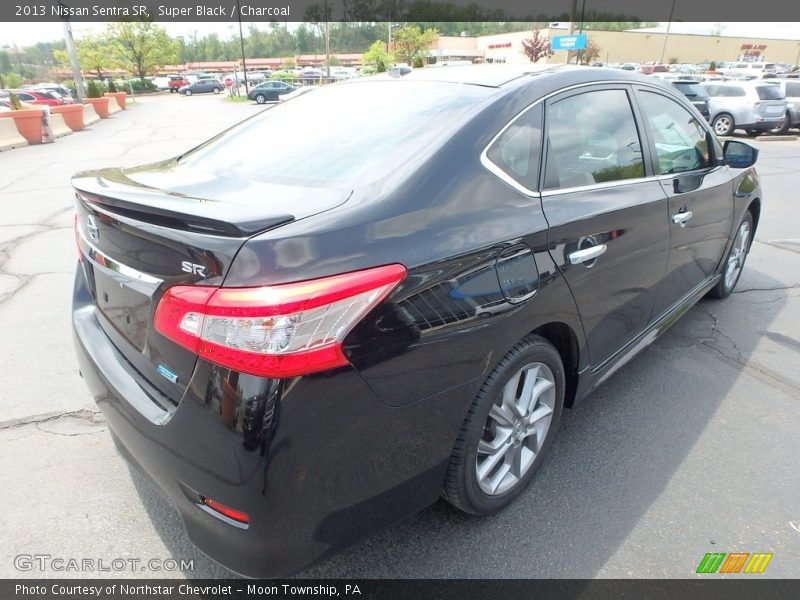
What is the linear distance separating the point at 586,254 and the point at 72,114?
23.2 meters

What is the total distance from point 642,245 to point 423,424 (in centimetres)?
161

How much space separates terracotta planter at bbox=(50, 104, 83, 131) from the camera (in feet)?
64.5

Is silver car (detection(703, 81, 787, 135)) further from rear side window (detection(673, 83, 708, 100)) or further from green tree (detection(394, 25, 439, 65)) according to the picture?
green tree (detection(394, 25, 439, 65))

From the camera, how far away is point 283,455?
1467 millimetres

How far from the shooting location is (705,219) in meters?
3.36

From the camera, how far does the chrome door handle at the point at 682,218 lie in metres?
2.96

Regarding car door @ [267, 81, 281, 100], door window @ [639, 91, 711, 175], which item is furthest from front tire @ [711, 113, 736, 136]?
car door @ [267, 81, 281, 100]

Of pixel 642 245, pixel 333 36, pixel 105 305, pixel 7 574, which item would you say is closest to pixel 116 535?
pixel 7 574

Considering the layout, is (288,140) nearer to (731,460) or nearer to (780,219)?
→ (731,460)

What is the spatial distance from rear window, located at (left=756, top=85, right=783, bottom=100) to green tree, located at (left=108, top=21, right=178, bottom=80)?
6641cm

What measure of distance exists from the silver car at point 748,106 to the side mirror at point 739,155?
1528 cm

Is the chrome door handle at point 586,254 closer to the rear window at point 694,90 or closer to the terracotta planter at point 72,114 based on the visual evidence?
the rear window at point 694,90

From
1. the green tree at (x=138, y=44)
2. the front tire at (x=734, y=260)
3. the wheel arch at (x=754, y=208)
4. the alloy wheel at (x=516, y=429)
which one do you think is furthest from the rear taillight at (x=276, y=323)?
the green tree at (x=138, y=44)

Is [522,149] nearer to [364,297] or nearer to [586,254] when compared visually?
[586,254]
